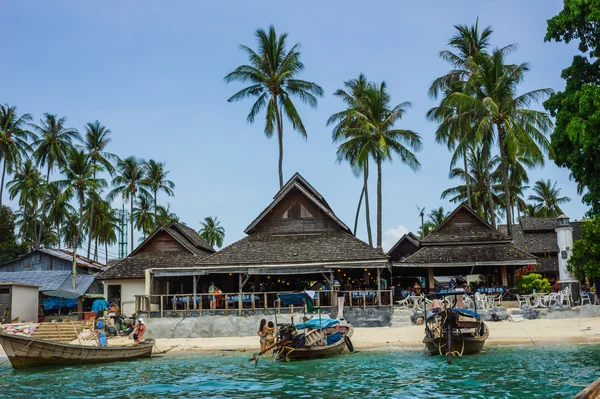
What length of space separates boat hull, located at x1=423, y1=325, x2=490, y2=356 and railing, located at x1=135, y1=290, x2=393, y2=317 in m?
7.10

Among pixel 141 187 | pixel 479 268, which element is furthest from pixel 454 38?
pixel 141 187

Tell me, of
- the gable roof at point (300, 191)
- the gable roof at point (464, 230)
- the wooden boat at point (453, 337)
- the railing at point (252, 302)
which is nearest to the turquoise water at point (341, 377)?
the wooden boat at point (453, 337)

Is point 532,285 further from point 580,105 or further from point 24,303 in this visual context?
point 24,303

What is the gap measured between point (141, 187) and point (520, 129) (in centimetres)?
3964

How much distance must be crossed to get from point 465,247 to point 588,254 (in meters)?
6.46

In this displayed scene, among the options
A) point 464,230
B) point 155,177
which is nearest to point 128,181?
point 155,177

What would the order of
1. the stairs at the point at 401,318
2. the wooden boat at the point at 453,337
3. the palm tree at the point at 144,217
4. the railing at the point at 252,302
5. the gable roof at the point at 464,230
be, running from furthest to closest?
1. the palm tree at the point at 144,217
2. the gable roof at the point at 464,230
3. the railing at the point at 252,302
4. the stairs at the point at 401,318
5. the wooden boat at the point at 453,337

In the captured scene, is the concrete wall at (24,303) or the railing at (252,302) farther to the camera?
the concrete wall at (24,303)

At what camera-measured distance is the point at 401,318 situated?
27.4m

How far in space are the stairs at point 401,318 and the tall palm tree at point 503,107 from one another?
1286 cm

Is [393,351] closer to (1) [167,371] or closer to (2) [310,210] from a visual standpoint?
(1) [167,371]

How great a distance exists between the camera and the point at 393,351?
22.3 meters

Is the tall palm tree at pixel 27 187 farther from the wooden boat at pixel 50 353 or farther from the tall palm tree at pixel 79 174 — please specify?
the wooden boat at pixel 50 353

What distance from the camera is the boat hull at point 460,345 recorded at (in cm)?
2016
